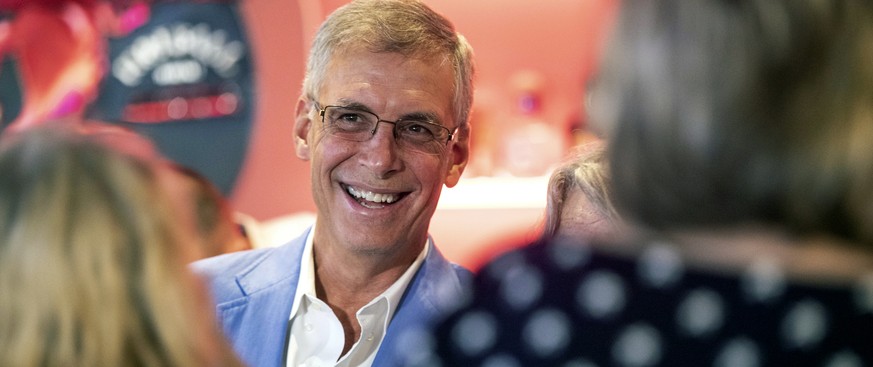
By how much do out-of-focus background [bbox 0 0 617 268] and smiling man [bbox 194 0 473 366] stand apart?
4.46 ft

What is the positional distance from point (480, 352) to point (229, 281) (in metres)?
1.23

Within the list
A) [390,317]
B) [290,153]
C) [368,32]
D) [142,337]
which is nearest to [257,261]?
[390,317]

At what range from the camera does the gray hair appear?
6.98 ft

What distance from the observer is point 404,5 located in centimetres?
217

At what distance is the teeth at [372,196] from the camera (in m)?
2.12

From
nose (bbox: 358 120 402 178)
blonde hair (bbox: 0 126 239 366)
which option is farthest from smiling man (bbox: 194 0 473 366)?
blonde hair (bbox: 0 126 239 366)

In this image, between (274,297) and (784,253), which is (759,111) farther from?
(274,297)

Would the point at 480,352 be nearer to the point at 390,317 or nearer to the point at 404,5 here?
the point at 390,317

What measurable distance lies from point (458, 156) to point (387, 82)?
0.88ft

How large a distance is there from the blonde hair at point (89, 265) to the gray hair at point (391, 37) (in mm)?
1097

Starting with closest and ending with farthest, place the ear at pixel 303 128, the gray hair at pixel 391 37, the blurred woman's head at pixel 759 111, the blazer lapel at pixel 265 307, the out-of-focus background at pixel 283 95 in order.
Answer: the blurred woman's head at pixel 759 111 → the blazer lapel at pixel 265 307 → the gray hair at pixel 391 37 → the ear at pixel 303 128 → the out-of-focus background at pixel 283 95

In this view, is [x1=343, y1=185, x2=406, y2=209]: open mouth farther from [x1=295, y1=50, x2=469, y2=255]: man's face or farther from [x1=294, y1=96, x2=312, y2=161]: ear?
[x1=294, y1=96, x2=312, y2=161]: ear

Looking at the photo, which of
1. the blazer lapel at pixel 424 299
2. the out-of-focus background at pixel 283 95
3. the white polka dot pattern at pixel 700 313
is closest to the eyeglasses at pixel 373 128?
the blazer lapel at pixel 424 299

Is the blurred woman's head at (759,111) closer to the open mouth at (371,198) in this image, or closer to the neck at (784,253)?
the neck at (784,253)
